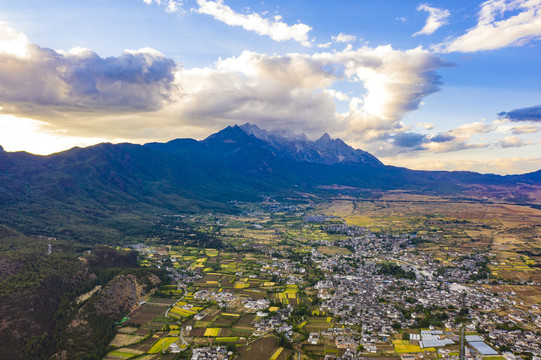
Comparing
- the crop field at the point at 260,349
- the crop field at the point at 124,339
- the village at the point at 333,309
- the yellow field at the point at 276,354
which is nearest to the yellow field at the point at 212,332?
the village at the point at 333,309

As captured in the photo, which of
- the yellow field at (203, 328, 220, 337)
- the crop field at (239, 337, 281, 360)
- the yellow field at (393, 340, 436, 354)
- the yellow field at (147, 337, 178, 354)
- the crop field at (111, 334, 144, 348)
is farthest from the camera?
the yellow field at (203, 328, 220, 337)

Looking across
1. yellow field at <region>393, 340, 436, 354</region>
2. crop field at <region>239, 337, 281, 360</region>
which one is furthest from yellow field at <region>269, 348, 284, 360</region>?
yellow field at <region>393, 340, 436, 354</region>

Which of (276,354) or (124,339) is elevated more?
(276,354)

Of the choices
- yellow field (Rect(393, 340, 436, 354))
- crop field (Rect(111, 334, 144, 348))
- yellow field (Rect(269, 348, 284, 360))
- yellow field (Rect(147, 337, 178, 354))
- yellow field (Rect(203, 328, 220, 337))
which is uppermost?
yellow field (Rect(393, 340, 436, 354))

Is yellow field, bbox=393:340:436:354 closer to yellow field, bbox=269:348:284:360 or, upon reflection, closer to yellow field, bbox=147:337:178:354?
yellow field, bbox=269:348:284:360

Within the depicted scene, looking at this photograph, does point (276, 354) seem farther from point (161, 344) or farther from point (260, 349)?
point (161, 344)

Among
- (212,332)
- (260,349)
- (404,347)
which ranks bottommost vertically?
(212,332)

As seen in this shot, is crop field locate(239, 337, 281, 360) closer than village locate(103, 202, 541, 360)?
Yes

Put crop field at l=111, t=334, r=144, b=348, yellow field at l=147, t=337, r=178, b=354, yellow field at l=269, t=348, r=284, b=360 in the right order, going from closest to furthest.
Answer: yellow field at l=269, t=348, r=284, b=360
yellow field at l=147, t=337, r=178, b=354
crop field at l=111, t=334, r=144, b=348

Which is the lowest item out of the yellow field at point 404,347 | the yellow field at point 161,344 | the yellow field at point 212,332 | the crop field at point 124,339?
the crop field at point 124,339

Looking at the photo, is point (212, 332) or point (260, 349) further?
point (212, 332)

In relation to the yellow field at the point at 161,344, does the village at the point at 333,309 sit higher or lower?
higher

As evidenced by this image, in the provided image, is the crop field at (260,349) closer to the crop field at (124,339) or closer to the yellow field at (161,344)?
the yellow field at (161,344)

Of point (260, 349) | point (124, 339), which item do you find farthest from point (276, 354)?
point (124, 339)
